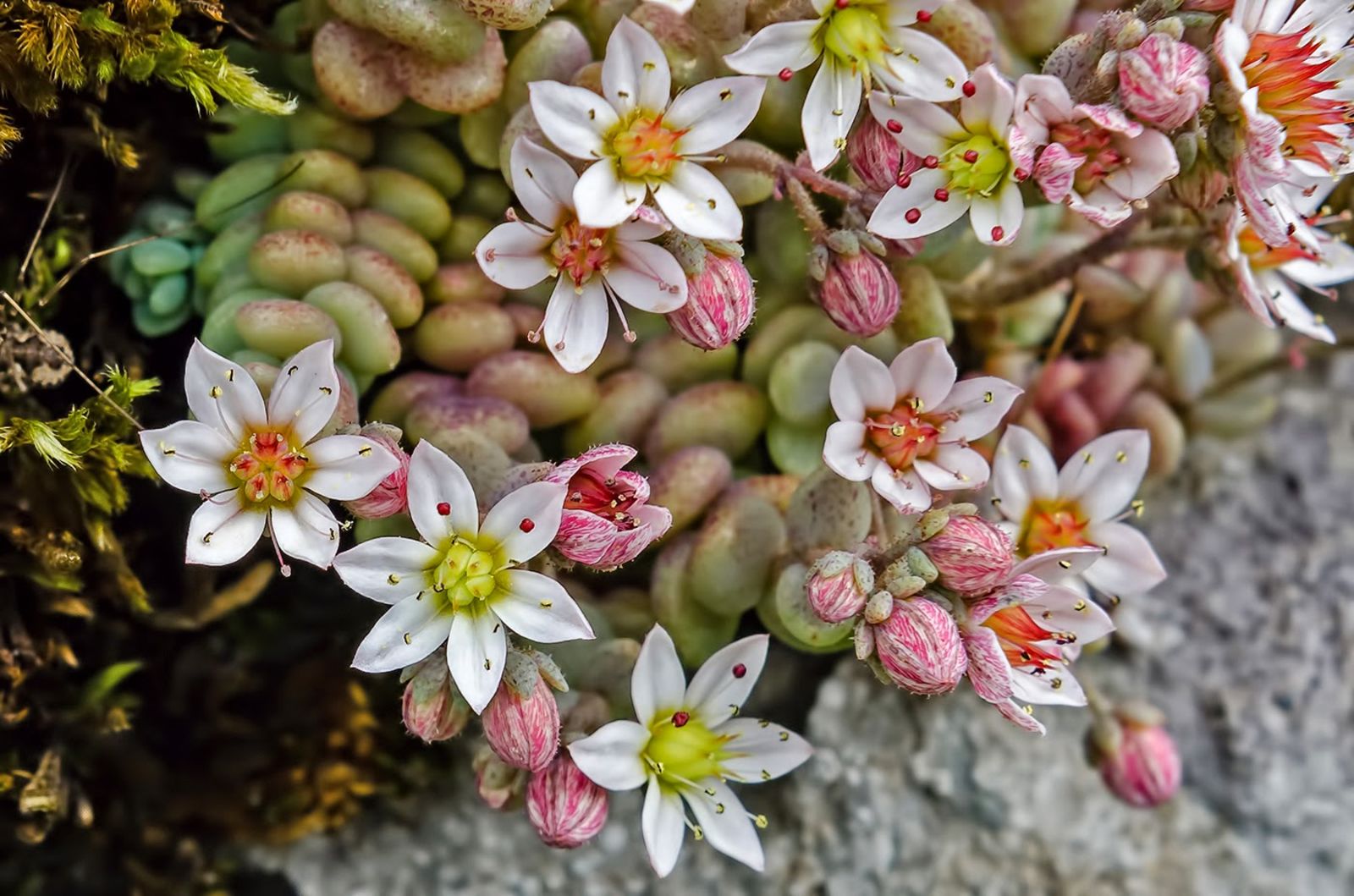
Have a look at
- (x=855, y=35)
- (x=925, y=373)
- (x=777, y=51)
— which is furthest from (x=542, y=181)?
(x=925, y=373)

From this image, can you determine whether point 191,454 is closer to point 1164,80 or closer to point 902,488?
point 902,488

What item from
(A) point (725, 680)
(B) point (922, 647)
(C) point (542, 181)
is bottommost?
(A) point (725, 680)

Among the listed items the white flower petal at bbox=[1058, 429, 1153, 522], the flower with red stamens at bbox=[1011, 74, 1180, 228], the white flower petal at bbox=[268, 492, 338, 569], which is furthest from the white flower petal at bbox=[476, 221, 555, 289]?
the white flower petal at bbox=[1058, 429, 1153, 522]

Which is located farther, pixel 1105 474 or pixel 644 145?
pixel 1105 474

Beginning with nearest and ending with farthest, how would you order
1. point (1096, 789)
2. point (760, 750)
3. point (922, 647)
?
point (922, 647)
point (760, 750)
point (1096, 789)

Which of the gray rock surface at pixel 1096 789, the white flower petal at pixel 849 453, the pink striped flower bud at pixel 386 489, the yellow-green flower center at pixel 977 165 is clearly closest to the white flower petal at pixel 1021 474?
the white flower petal at pixel 849 453

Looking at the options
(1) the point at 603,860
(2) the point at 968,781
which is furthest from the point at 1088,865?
(1) the point at 603,860

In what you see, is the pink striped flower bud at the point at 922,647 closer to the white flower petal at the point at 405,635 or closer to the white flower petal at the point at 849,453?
the white flower petal at the point at 849,453
